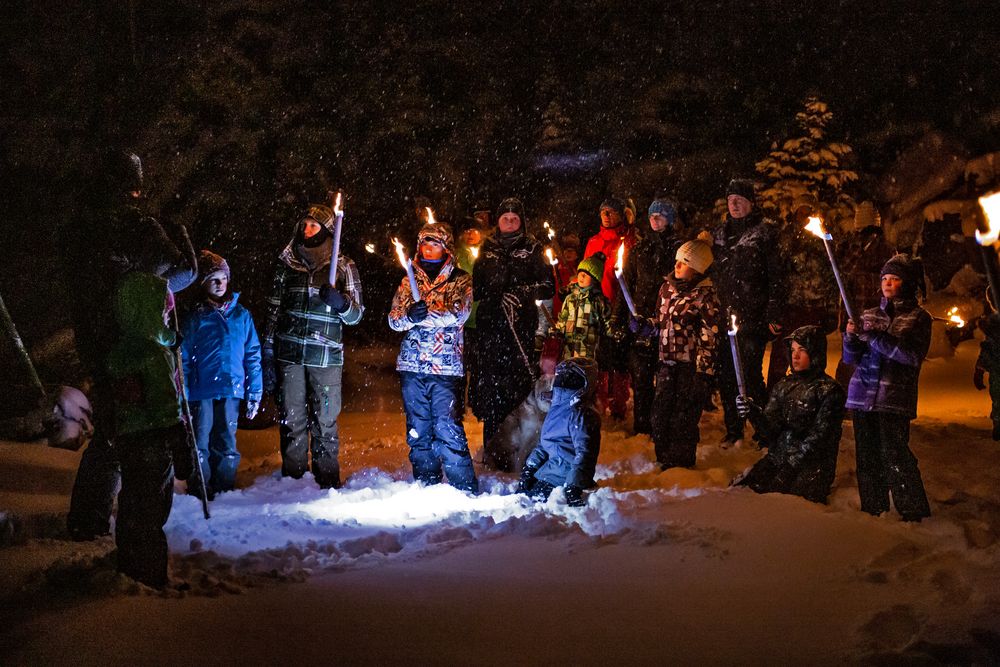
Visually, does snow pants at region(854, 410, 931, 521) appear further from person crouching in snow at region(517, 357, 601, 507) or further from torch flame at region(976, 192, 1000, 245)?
torch flame at region(976, 192, 1000, 245)

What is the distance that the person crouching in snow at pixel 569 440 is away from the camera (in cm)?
598

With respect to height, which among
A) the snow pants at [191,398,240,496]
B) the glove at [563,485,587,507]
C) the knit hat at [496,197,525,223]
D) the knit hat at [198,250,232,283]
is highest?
the knit hat at [496,197,525,223]

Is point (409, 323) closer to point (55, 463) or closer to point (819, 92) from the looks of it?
point (55, 463)

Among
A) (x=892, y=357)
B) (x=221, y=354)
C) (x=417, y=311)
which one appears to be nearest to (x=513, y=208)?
(x=417, y=311)

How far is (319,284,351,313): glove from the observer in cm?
611

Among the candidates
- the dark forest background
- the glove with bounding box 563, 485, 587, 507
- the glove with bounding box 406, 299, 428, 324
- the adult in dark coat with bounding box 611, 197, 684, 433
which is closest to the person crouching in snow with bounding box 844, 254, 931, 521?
the glove with bounding box 563, 485, 587, 507

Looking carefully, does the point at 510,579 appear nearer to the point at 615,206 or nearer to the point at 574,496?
the point at 574,496

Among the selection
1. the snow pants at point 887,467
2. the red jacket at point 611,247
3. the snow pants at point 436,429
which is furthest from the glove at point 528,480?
the red jacket at point 611,247

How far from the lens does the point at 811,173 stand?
619 inches

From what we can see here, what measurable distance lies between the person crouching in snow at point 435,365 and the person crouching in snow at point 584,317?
156 centimetres

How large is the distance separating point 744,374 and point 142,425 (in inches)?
224

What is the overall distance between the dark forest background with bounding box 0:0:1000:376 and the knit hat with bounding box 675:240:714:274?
8.32m

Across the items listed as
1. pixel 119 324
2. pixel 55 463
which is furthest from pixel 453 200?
pixel 119 324

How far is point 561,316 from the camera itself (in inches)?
322
